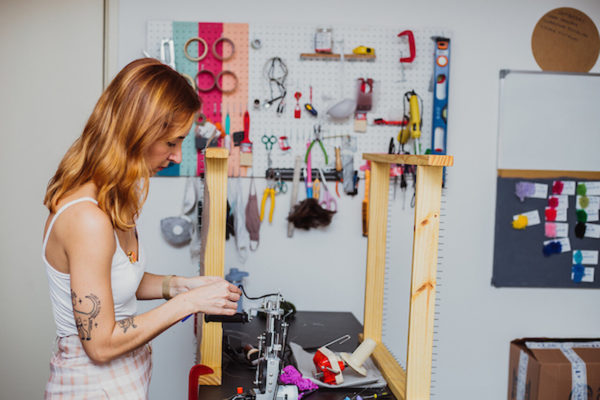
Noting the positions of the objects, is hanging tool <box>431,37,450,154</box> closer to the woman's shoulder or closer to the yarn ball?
the yarn ball

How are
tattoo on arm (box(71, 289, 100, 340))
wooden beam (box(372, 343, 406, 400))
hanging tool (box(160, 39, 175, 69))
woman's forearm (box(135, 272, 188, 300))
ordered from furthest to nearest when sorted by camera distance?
1. hanging tool (box(160, 39, 175, 69))
2. woman's forearm (box(135, 272, 188, 300))
3. wooden beam (box(372, 343, 406, 400))
4. tattoo on arm (box(71, 289, 100, 340))

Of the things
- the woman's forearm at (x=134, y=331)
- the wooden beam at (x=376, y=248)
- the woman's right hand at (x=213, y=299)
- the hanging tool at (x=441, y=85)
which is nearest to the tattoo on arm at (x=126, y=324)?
the woman's forearm at (x=134, y=331)

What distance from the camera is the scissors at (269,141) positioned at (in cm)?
277

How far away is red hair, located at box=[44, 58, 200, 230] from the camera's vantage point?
122cm

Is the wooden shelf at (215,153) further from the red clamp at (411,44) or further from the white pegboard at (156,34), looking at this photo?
the red clamp at (411,44)

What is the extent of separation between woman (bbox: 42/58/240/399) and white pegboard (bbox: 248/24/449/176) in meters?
1.43

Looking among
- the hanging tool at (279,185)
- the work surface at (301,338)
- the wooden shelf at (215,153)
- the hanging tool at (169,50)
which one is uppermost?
the hanging tool at (169,50)

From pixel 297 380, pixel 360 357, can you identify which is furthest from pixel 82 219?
pixel 360 357

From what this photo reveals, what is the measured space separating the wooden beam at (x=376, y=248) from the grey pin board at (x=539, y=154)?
122 cm

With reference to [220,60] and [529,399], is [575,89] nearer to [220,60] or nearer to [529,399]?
[529,399]

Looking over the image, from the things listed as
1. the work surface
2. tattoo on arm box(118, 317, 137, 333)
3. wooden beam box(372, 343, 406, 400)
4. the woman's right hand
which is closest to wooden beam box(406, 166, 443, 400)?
wooden beam box(372, 343, 406, 400)

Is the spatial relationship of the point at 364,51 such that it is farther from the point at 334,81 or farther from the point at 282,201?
the point at 282,201

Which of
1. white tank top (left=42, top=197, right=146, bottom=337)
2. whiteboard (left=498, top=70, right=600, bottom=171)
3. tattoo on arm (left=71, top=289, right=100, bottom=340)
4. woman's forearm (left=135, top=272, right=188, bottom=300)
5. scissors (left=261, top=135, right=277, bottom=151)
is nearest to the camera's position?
tattoo on arm (left=71, top=289, right=100, bottom=340)

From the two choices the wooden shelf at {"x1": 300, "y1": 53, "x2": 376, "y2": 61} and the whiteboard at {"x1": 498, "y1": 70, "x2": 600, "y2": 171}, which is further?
the whiteboard at {"x1": 498, "y1": 70, "x2": 600, "y2": 171}
